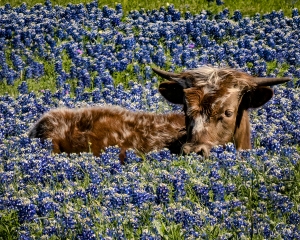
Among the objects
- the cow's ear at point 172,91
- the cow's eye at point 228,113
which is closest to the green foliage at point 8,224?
the cow's eye at point 228,113

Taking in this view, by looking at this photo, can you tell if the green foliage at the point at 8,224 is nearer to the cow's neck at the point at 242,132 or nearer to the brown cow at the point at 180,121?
the brown cow at the point at 180,121

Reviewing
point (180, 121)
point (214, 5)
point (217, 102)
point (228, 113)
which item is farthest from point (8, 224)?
point (214, 5)

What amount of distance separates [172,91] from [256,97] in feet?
3.36

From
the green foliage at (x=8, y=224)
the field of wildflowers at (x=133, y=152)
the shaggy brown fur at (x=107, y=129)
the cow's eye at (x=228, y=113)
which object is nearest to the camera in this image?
Result: the field of wildflowers at (x=133, y=152)

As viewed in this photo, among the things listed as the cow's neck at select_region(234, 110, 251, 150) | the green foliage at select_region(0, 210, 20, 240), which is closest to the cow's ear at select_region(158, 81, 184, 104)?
the cow's neck at select_region(234, 110, 251, 150)

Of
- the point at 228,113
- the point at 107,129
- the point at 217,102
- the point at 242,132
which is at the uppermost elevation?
the point at 217,102

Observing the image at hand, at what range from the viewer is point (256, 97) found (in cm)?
928

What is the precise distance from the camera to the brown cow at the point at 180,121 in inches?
348

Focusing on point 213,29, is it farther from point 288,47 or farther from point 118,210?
point 118,210

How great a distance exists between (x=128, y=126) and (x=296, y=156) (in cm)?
261

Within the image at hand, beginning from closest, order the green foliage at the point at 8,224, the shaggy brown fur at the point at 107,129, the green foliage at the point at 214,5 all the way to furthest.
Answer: the green foliage at the point at 8,224, the shaggy brown fur at the point at 107,129, the green foliage at the point at 214,5

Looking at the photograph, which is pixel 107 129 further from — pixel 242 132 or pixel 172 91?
pixel 242 132

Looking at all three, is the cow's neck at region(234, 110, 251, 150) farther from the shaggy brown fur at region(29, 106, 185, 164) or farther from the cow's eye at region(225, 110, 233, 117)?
the shaggy brown fur at region(29, 106, 185, 164)

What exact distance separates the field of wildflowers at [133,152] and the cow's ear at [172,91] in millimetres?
898
